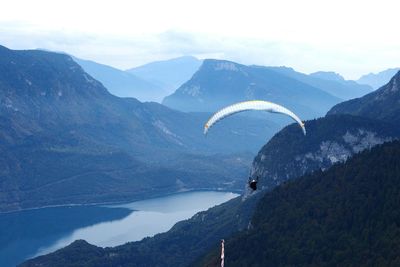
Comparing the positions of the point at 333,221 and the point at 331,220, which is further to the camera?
the point at 331,220

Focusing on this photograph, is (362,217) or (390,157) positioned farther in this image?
(390,157)

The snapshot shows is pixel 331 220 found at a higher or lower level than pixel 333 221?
higher

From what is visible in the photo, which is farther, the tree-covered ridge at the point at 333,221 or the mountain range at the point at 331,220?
the mountain range at the point at 331,220

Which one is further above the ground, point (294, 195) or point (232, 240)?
point (294, 195)

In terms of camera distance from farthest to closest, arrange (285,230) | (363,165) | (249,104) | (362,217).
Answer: (363,165) → (285,230) → (362,217) → (249,104)

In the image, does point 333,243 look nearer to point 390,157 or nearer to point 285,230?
point 285,230

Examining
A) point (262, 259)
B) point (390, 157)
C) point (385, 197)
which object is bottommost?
point (262, 259)

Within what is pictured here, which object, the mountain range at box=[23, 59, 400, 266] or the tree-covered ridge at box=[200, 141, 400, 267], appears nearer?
the tree-covered ridge at box=[200, 141, 400, 267]

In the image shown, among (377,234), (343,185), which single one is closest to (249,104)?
(377,234)
